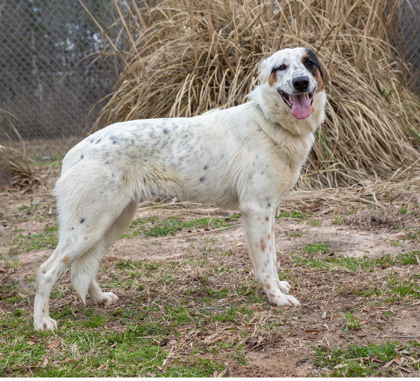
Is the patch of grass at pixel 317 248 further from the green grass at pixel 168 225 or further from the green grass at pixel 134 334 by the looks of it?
the green grass at pixel 168 225

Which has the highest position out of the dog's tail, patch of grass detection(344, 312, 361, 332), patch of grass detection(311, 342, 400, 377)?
the dog's tail

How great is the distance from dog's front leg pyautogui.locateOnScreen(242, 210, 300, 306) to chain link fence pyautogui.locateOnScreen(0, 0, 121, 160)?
5.74 m

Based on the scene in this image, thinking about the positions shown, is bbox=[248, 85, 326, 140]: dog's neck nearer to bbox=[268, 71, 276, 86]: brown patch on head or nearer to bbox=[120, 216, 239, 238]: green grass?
bbox=[268, 71, 276, 86]: brown patch on head

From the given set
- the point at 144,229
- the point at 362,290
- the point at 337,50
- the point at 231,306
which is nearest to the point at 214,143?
the point at 231,306

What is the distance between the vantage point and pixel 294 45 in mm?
6070

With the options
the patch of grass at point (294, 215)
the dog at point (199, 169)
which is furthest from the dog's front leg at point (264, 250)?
the patch of grass at point (294, 215)

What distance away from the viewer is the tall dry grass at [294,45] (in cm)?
612

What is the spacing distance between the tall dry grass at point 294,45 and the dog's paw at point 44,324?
3.57 m

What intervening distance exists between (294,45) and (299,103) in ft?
10.5

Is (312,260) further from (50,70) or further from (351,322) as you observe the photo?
(50,70)

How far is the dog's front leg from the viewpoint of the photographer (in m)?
3.20

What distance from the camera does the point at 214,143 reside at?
11.0 ft

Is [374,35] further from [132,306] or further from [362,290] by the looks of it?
[132,306]

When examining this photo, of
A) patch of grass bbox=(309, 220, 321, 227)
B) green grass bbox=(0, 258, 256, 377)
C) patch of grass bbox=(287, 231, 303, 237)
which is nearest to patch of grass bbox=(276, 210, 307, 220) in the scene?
patch of grass bbox=(309, 220, 321, 227)
